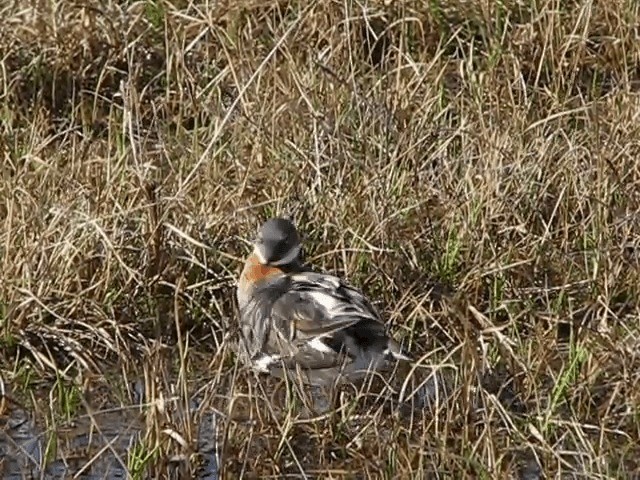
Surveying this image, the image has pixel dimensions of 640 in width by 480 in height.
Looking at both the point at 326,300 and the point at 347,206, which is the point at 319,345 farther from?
the point at 347,206

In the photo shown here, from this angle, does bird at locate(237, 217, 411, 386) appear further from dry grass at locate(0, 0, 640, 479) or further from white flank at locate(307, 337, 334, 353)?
dry grass at locate(0, 0, 640, 479)

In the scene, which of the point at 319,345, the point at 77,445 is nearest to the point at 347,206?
the point at 319,345

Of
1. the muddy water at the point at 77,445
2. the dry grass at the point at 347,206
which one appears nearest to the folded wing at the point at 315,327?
the dry grass at the point at 347,206

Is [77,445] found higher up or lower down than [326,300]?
lower down

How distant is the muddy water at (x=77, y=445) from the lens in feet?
16.9

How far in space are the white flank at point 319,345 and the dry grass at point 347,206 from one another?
0.19 metres

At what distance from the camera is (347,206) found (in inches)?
253

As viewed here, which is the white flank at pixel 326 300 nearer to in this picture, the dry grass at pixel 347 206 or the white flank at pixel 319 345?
the white flank at pixel 319 345

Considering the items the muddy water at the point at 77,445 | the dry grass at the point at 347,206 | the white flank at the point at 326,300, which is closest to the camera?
the muddy water at the point at 77,445

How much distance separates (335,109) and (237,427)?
2.05 metres

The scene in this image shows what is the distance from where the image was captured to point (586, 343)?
18.4 feet

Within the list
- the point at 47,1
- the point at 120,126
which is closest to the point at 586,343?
the point at 120,126

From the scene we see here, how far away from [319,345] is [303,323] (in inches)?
5.5

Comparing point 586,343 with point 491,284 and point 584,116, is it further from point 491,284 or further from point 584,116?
point 584,116
